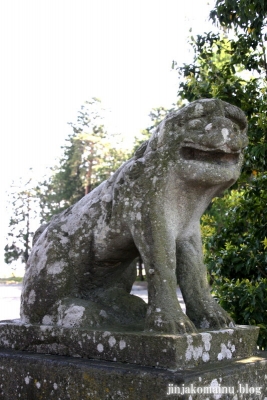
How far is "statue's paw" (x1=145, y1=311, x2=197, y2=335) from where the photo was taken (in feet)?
8.99

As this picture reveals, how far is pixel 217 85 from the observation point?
5.59m

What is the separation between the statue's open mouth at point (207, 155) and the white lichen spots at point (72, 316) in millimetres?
1150

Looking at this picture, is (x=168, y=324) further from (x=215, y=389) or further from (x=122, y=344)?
(x=215, y=389)

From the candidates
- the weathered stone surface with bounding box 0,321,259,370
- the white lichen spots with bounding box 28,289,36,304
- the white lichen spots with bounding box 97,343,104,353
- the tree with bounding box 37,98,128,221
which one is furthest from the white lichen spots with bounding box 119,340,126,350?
the tree with bounding box 37,98,128,221

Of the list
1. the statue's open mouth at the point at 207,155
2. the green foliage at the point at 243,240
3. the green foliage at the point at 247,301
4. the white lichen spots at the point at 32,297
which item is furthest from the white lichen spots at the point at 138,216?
the green foliage at the point at 243,240

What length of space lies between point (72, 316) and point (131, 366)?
62 centimetres

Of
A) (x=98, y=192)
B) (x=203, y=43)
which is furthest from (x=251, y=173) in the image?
(x=98, y=192)

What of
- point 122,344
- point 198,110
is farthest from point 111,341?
point 198,110

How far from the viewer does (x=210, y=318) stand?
3080mm

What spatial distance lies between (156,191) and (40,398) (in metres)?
1.41

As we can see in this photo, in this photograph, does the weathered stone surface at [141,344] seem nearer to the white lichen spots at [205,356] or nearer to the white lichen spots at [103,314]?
the white lichen spots at [205,356]

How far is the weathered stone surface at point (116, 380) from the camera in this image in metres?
2.48

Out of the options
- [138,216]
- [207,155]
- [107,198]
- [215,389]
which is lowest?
[215,389]

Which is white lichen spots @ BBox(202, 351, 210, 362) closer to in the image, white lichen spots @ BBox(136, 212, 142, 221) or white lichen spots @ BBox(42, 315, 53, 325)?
white lichen spots @ BBox(136, 212, 142, 221)
